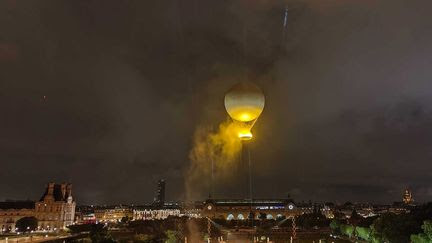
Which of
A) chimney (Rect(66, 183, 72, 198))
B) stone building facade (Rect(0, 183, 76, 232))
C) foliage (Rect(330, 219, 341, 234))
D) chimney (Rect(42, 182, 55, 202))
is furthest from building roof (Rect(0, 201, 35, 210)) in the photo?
foliage (Rect(330, 219, 341, 234))

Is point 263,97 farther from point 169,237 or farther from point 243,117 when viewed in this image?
point 169,237

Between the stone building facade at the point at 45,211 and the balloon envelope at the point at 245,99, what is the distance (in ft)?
225

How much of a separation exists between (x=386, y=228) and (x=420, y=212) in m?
5.75

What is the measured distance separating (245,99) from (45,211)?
236 feet

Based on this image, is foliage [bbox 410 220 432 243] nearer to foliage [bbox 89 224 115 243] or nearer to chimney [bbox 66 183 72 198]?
foliage [bbox 89 224 115 243]

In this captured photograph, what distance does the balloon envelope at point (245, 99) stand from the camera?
15.7m

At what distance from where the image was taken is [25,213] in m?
76.6

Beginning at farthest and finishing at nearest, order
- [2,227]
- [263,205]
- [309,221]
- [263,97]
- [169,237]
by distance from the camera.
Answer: [263,205]
[309,221]
[2,227]
[169,237]
[263,97]

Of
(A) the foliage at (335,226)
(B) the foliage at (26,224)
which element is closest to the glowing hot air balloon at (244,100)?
(B) the foliage at (26,224)

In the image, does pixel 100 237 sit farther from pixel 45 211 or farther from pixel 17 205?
pixel 17 205

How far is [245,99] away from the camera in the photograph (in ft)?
51.4

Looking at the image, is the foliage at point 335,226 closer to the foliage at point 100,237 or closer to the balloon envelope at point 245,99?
the foliage at point 100,237

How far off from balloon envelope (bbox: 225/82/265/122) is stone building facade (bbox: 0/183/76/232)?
225 ft

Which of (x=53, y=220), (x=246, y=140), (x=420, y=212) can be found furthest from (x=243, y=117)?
(x=53, y=220)
